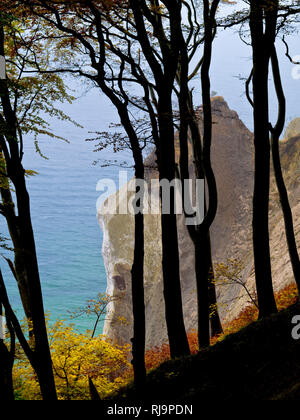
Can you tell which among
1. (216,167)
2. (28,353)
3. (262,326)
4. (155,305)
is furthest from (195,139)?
(216,167)

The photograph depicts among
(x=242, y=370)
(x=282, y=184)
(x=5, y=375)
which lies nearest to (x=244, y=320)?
(x=282, y=184)

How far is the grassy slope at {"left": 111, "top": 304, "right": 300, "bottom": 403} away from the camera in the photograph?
210 inches

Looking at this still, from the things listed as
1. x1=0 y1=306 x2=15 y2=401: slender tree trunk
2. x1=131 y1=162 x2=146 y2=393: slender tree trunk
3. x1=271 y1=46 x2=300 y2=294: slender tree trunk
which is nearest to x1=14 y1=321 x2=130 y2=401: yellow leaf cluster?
x1=131 y1=162 x2=146 y2=393: slender tree trunk

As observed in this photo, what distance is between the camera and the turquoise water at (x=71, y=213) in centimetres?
5589

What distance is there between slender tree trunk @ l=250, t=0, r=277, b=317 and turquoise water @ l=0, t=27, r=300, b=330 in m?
27.1

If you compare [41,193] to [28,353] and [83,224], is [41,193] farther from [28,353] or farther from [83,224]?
[28,353]

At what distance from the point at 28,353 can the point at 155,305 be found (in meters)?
20.1

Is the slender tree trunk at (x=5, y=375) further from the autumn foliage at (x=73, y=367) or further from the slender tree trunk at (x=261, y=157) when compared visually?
the slender tree trunk at (x=261, y=157)

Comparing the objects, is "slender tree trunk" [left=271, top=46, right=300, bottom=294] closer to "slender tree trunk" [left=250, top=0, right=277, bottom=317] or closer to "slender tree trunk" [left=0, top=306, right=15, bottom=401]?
"slender tree trunk" [left=250, top=0, right=277, bottom=317]

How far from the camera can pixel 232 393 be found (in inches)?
217

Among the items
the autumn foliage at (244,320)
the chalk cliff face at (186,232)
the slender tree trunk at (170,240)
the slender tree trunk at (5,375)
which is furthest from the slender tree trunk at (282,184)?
the chalk cliff face at (186,232)

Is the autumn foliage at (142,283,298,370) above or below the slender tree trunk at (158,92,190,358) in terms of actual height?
below

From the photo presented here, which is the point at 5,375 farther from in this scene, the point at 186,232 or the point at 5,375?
the point at 186,232
